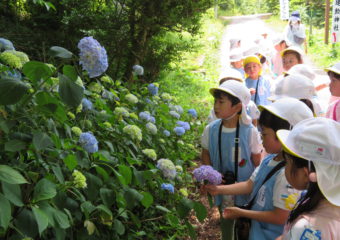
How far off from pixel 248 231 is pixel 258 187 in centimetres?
27

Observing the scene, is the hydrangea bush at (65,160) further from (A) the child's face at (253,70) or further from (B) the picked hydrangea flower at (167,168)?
(A) the child's face at (253,70)

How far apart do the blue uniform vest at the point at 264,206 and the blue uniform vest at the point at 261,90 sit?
7.12ft

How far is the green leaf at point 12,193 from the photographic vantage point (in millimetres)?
1372

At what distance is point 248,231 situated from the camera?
2262 mm

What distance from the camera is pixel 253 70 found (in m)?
4.49

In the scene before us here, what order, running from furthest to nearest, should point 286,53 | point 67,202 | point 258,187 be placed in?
point 286,53 → point 258,187 → point 67,202

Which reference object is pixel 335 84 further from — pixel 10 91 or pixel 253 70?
pixel 10 91

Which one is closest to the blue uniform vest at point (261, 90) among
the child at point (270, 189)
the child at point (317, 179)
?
the child at point (270, 189)

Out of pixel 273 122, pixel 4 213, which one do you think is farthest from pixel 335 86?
pixel 4 213

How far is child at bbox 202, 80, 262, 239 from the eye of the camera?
2.74 metres

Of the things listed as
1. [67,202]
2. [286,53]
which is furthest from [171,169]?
[286,53]

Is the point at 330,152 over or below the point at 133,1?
below

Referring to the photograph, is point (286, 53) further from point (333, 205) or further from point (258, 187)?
point (333, 205)

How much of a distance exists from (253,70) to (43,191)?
3.45 m
